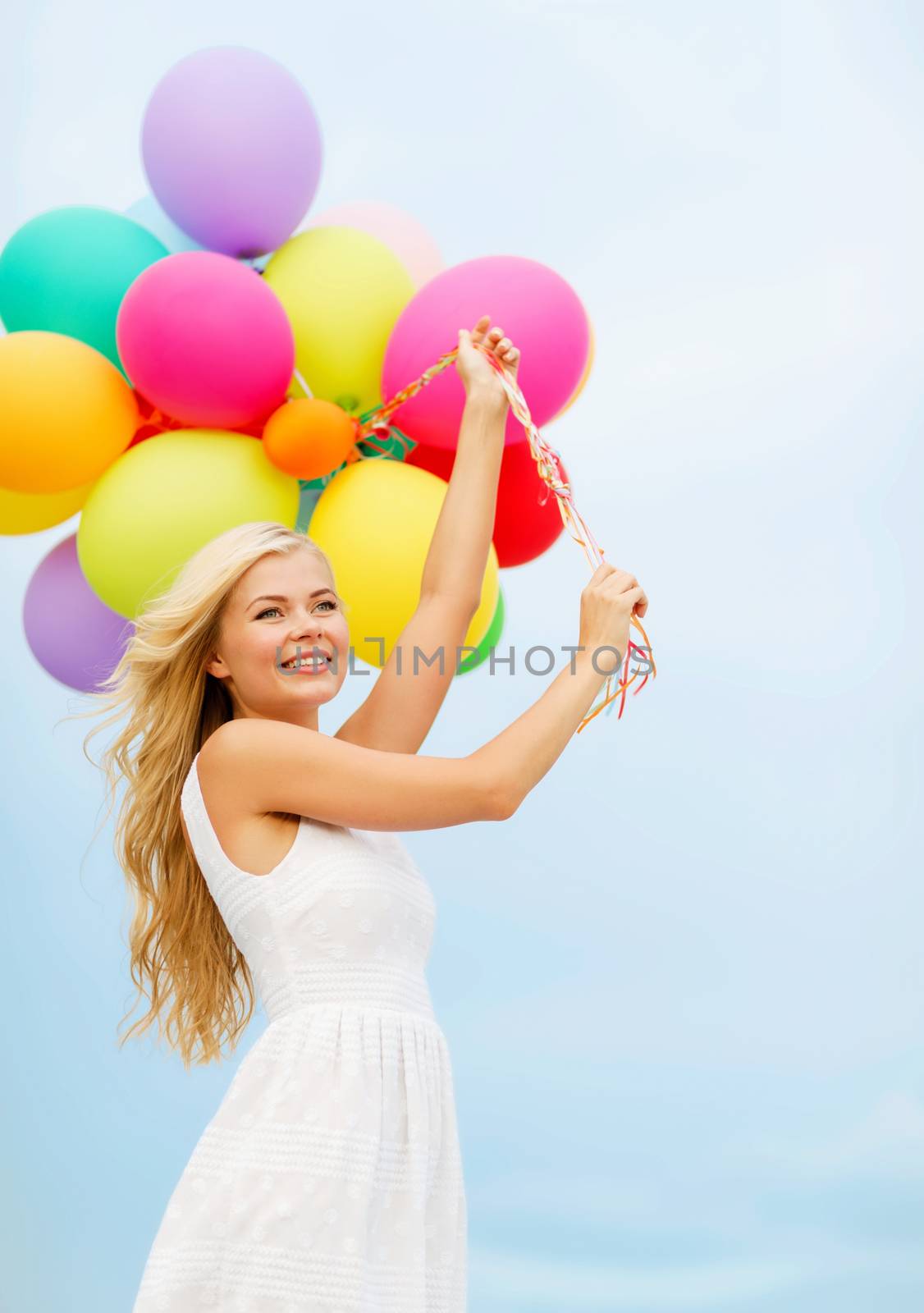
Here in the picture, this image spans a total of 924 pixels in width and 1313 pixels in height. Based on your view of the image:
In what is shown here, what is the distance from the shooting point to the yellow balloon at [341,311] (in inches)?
89.0

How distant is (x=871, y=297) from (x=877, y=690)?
1.10m

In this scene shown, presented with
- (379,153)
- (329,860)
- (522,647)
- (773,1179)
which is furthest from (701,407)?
(329,860)

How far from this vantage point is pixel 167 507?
2.09 meters

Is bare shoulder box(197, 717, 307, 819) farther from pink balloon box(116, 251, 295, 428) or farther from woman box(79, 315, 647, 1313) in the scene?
pink balloon box(116, 251, 295, 428)

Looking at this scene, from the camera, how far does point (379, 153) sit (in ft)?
12.8

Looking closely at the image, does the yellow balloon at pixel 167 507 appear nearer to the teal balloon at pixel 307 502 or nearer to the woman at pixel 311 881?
the teal balloon at pixel 307 502

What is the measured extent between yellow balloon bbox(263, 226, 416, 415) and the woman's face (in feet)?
2.38

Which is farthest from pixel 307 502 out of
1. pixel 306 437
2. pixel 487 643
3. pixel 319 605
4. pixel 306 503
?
pixel 319 605

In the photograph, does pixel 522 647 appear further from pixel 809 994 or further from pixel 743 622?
pixel 809 994

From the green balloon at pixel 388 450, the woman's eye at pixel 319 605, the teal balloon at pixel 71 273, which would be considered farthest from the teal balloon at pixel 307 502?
the woman's eye at pixel 319 605

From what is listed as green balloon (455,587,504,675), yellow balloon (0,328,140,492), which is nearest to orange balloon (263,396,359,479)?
yellow balloon (0,328,140,492)

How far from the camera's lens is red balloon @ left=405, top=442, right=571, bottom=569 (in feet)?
7.59

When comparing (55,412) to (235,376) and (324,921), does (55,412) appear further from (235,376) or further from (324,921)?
(324,921)

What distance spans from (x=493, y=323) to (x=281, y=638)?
0.72m
